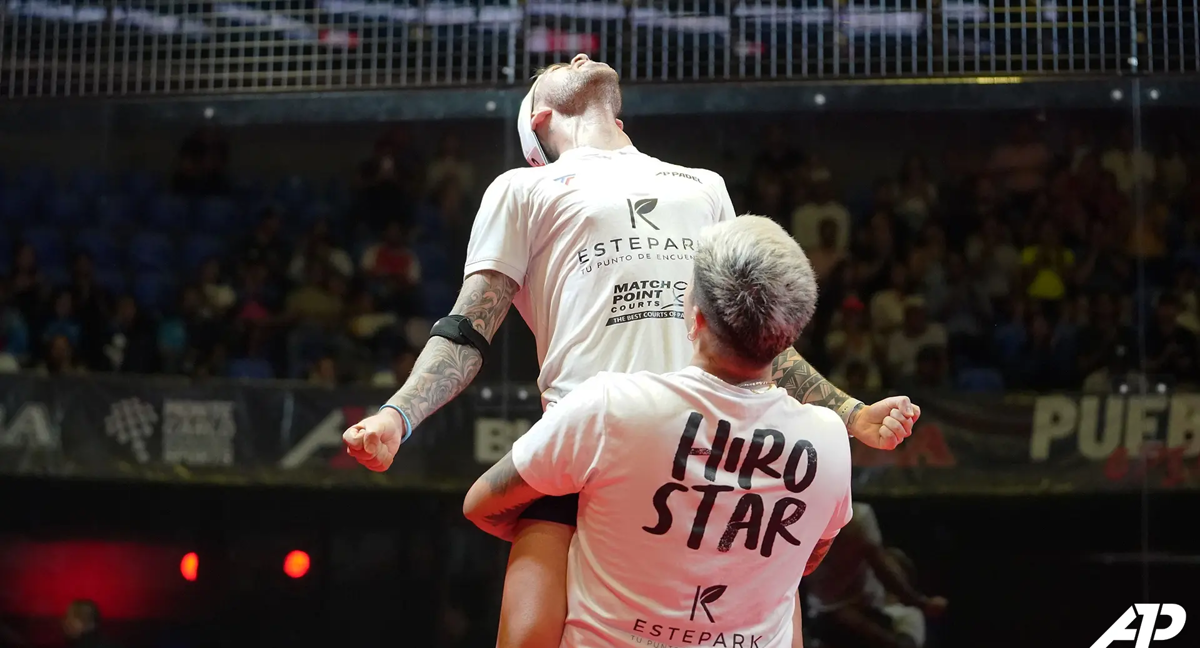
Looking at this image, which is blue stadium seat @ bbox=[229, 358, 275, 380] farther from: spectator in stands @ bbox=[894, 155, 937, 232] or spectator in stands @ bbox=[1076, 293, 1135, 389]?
spectator in stands @ bbox=[1076, 293, 1135, 389]

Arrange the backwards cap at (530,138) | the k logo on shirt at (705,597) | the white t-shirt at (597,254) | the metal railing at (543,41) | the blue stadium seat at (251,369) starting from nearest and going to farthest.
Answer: the k logo on shirt at (705,597) < the white t-shirt at (597,254) < the backwards cap at (530,138) < the metal railing at (543,41) < the blue stadium seat at (251,369)

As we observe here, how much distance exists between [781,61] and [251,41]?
2100 millimetres

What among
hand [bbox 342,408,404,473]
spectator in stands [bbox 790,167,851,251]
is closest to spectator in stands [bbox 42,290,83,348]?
spectator in stands [bbox 790,167,851,251]

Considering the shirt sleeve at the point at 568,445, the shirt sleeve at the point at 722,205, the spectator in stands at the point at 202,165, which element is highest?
the spectator in stands at the point at 202,165

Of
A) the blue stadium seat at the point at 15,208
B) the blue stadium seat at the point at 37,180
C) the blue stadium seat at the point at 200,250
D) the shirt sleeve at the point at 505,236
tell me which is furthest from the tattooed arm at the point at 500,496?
the blue stadium seat at the point at 15,208

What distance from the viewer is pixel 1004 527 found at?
4.35 m

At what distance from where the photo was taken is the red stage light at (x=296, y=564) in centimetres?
462

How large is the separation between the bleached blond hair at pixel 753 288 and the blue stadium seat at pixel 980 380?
3.10m

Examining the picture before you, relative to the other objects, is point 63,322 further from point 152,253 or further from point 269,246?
point 269,246

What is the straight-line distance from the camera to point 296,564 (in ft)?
15.2

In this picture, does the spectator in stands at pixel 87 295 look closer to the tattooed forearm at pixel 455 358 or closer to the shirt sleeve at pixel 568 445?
the tattooed forearm at pixel 455 358

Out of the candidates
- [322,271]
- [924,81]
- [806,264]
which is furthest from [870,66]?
[806,264]

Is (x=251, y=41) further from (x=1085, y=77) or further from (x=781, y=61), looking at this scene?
(x=1085, y=77)

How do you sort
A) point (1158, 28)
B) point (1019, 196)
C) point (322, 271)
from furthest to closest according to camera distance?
point (322, 271) < point (1019, 196) < point (1158, 28)
